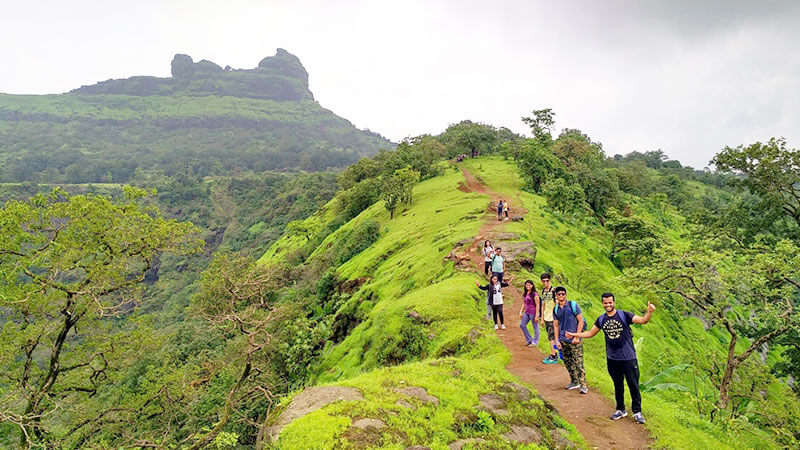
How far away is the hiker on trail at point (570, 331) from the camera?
34.6 feet

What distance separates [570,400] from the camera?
10727mm

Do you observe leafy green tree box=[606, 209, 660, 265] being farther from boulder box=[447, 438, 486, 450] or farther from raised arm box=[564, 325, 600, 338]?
boulder box=[447, 438, 486, 450]

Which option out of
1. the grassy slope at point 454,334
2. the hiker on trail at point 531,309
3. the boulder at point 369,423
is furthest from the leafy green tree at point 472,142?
the boulder at point 369,423

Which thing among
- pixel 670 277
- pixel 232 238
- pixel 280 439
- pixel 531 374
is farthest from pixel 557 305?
pixel 232 238

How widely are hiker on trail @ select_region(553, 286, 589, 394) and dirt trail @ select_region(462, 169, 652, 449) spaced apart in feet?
1.41

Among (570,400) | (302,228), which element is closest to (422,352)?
(570,400)

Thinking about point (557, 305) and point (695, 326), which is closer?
point (557, 305)

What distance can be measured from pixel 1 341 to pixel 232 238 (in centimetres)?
11267

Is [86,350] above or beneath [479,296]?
beneath

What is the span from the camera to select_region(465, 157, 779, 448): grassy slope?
9.86 meters

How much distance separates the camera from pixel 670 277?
12.5m

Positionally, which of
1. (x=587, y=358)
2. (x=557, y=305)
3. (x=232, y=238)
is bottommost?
(x=232, y=238)

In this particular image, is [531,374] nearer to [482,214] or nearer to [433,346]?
[433,346]

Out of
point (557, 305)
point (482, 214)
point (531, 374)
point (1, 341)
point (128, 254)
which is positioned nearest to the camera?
point (557, 305)
